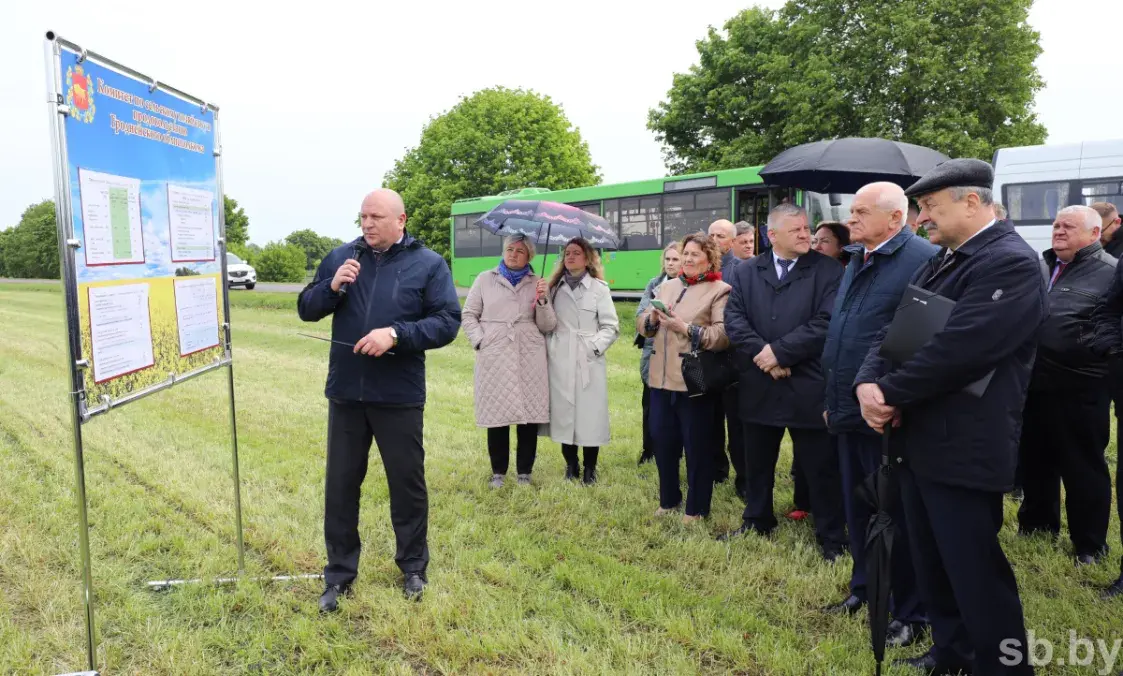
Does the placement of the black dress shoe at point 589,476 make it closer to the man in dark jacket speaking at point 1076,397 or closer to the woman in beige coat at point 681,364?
the woman in beige coat at point 681,364

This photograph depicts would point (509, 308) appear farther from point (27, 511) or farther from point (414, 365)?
point (27, 511)

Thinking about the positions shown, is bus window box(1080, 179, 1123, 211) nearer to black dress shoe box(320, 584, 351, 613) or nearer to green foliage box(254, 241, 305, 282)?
black dress shoe box(320, 584, 351, 613)

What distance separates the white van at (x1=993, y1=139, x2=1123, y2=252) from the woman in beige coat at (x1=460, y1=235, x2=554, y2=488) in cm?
1145

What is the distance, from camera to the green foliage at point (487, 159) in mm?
39094

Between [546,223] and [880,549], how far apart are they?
11.7 ft

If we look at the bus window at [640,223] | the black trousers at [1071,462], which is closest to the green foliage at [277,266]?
the bus window at [640,223]

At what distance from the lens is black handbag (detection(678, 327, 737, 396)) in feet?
15.4

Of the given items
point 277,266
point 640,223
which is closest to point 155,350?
point 640,223

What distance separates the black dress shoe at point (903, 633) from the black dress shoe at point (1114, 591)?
3.37 ft

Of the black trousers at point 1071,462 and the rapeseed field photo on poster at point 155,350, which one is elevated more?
the rapeseed field photo on poster at point 155,350

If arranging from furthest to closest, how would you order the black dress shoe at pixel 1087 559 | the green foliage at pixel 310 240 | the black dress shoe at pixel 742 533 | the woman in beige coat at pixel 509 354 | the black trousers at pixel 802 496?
the green foliage at pixel 310 240 < the woman in beige coat at pixel 509 354 < the black trousers at pixel 802 496 < the black dress shoe at pixel 742 533 < the black dress shoe at pixel 1087 559

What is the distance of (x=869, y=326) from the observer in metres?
3.52

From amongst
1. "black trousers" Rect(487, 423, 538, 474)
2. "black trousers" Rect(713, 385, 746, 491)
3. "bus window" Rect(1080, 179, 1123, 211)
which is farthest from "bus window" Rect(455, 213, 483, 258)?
"black trousers" Rect(713, 385, 746, 491)

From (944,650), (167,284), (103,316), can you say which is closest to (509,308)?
(167,284)
